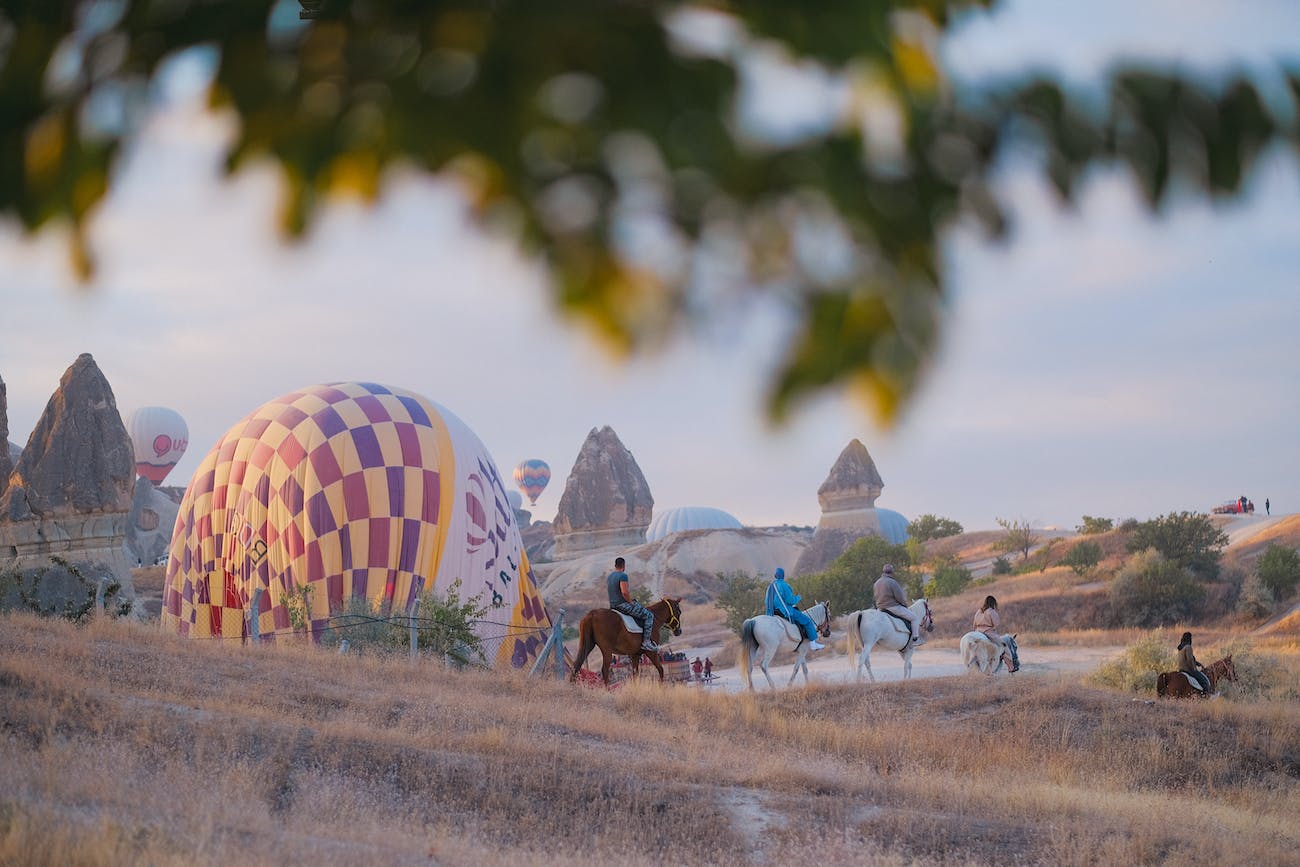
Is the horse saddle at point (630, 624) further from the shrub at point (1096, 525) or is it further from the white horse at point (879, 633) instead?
the shrub at point (1096, 525)

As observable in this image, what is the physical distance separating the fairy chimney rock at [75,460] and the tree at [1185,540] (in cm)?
3374

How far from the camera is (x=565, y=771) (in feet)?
33.2

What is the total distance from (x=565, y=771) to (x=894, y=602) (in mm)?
12154

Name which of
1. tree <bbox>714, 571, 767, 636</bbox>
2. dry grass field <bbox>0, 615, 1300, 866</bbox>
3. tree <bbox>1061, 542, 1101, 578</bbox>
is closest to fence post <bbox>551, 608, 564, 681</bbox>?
dry grass field <bbox>0, 615, 1300, 866</bbox>

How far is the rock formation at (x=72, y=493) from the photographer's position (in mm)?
36031

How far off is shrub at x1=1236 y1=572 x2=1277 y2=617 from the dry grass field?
22000mm

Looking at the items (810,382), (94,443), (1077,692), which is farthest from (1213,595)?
(810,382)

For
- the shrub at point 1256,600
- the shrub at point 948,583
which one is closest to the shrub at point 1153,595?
the shrub at point 1256,600

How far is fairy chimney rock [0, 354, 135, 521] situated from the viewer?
36.3 metres

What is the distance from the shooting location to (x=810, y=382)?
153cm

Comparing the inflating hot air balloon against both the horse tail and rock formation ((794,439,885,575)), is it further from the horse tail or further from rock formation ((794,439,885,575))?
rock formation ((794,439,885,575))

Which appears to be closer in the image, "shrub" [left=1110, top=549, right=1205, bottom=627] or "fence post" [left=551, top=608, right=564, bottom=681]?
"fence post" [left=551, top=608, right=564, bottom=681]

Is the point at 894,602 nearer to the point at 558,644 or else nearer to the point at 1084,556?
the point at 558,644

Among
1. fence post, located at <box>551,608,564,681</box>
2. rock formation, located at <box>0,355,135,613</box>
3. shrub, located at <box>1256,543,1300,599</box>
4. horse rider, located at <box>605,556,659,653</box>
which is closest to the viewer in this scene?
horse rider, located at <box>605,556,659,653</box>
